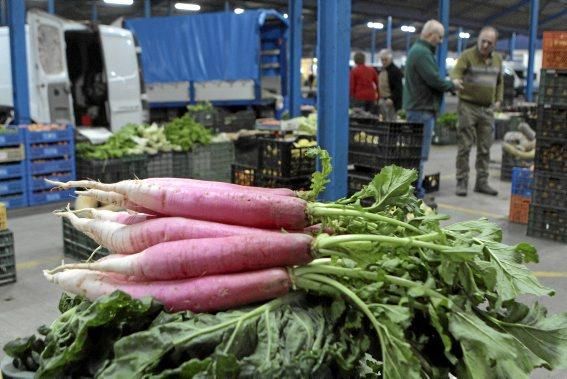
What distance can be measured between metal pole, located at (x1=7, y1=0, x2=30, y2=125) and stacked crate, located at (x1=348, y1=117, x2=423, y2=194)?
465 cm

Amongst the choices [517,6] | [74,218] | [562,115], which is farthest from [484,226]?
[517,6]

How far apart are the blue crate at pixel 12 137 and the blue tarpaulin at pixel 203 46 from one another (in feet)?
19.6

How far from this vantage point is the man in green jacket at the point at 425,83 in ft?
24.5

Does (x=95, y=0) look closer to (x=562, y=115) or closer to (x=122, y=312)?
(x=562, y=115)

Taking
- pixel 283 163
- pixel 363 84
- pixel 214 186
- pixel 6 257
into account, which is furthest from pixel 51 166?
pixel 363 84

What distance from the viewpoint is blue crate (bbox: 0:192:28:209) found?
758 cm

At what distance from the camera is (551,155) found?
624 cm

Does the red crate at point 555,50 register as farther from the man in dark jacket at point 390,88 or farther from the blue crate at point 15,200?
the blue crate at point 15,200

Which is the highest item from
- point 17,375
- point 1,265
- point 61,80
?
point 61,80

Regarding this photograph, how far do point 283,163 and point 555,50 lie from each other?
286 cm

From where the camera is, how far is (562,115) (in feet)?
20.2

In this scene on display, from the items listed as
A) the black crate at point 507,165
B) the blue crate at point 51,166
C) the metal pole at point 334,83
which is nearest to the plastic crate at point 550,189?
the metal pole at point 334,83

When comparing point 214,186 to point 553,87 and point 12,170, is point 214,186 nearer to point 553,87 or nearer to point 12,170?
point 553,87

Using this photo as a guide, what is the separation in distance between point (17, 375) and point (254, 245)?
730 mm
